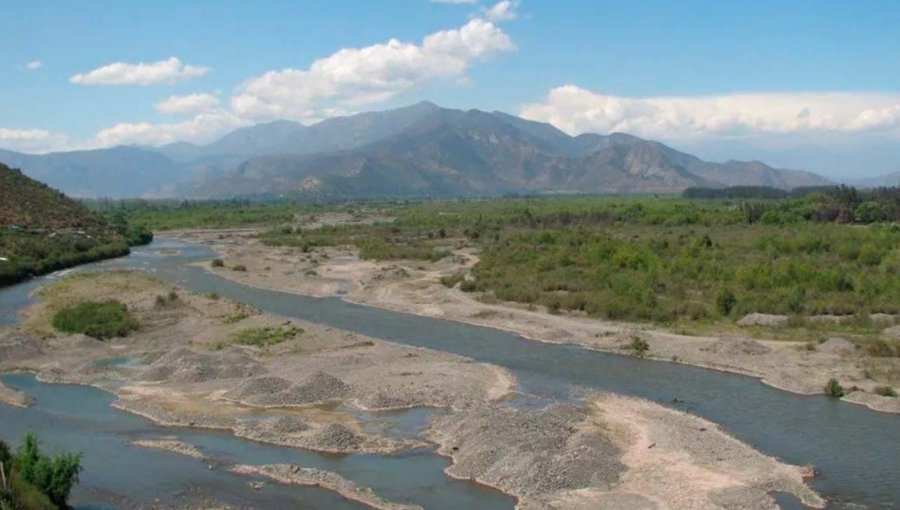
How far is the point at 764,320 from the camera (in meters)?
51.4

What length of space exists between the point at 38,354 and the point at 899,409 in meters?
40.5

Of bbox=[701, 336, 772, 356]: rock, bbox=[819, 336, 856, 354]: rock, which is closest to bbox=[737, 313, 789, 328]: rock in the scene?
bbox=[819, 336, 856, 354]: rock

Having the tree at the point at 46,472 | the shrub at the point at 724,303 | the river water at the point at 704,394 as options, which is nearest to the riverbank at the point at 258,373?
the river water at the point at 704,394

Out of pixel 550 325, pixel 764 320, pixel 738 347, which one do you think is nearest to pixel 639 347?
pixel 738 347

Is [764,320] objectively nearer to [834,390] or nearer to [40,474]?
[834,390]

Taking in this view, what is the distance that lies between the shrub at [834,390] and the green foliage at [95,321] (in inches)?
1463

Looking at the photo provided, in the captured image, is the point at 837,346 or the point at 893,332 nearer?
the point at 837,346

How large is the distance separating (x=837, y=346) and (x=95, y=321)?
40.7 m

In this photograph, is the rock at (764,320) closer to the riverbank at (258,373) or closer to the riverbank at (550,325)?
the riverbank at (550,325)

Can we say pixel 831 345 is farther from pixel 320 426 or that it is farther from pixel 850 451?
pixel 320 426

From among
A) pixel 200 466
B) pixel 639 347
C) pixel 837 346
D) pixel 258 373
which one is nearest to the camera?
pixel 200 466

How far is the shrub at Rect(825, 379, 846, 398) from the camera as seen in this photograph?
37062 mm

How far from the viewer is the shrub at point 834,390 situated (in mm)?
37062

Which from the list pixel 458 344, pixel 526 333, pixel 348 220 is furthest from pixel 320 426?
pixel 348 220
